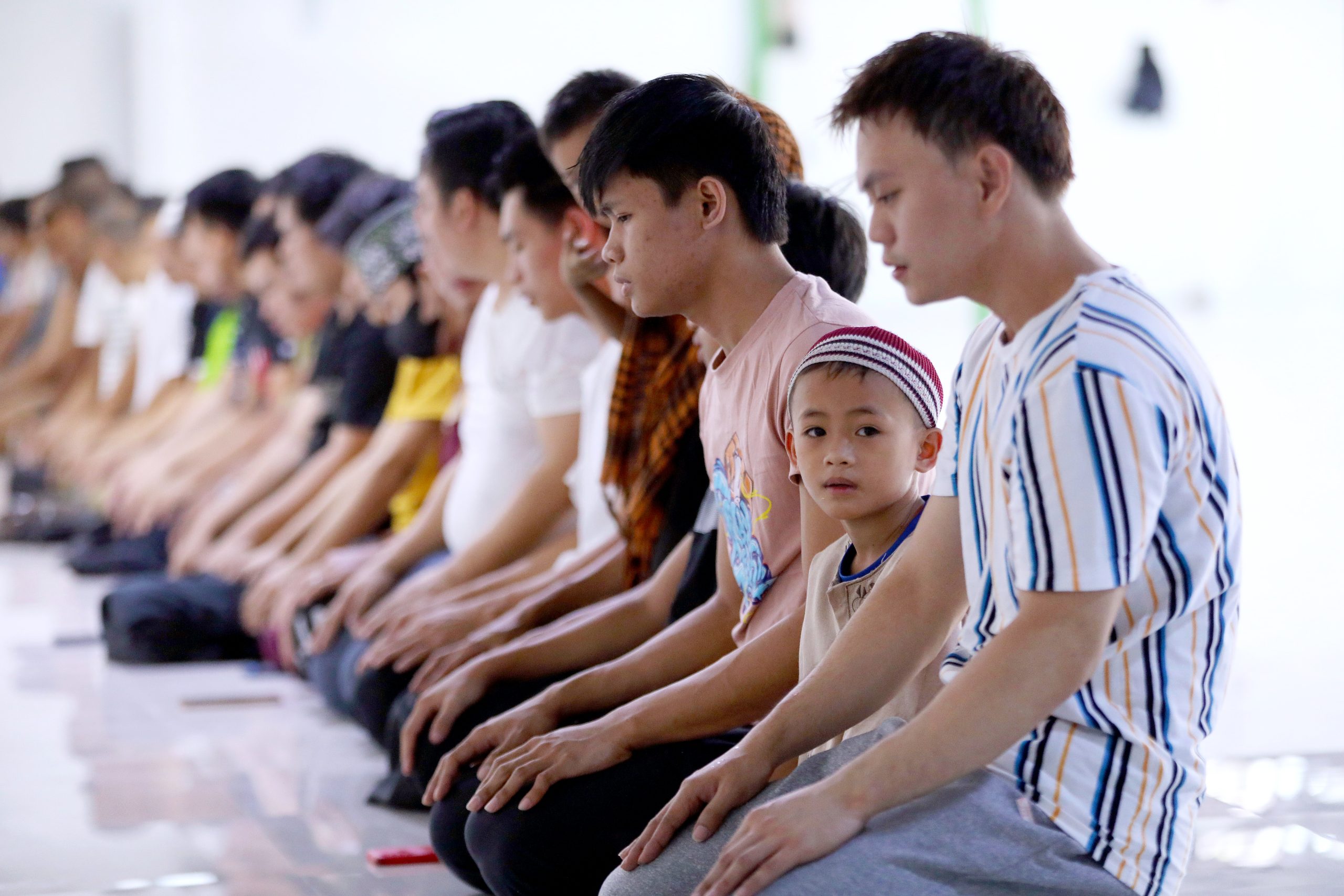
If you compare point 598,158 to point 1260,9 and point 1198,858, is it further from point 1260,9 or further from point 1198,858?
point 1260,9

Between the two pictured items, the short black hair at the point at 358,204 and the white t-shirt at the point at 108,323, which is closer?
the short black hair at the point at 358,204

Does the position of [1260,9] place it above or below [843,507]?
above

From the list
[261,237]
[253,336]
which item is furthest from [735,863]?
[253,336]

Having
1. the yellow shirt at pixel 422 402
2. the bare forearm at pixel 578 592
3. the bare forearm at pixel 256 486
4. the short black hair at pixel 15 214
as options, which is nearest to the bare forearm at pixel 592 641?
the bare forearm at pixel 578 592

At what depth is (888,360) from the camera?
1510mm

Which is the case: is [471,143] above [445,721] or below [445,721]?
above

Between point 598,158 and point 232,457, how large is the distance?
331 cm

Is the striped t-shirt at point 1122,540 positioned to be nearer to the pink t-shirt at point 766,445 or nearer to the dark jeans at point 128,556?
the pink t-shirt at point 766,445

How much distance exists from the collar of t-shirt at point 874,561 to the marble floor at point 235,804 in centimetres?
75

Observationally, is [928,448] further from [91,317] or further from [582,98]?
[91,317]

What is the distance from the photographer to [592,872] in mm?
1667

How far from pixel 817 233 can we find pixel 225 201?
345 cm

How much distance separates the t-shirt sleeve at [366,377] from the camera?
3611 millimetres

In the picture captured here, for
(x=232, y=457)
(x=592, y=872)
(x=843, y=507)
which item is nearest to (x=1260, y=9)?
(x=843, y=507)
